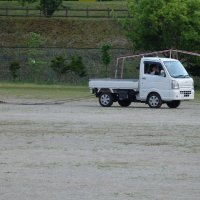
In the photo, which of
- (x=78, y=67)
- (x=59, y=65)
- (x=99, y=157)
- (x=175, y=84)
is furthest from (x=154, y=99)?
(x=59, y=65)

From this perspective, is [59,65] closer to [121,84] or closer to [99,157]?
[121,84]

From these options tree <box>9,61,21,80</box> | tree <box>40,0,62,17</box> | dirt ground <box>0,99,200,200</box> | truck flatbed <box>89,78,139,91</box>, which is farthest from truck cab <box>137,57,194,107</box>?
tree <box>40,0,62,17</box>

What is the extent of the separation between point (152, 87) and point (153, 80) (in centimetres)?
40

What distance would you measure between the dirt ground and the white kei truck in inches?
210

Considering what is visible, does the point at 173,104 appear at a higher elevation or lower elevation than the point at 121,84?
lower

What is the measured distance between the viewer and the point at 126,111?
35062 millimetres

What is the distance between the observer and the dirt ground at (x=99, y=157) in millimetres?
14352

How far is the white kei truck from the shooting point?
3744 centimetres

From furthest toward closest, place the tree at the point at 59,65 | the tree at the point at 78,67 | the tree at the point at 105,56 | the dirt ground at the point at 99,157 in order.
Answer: the tree at the point at 105,56
the tree at the point at 59,65
the tree at the point at 78,67
the dirt ground at the point at 99,157

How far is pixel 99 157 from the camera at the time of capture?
61.5 feet

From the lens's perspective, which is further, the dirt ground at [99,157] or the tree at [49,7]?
the tree at [49,7]

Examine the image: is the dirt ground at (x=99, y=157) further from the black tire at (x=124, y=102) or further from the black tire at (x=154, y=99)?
the black tire at (x=124, y=102)

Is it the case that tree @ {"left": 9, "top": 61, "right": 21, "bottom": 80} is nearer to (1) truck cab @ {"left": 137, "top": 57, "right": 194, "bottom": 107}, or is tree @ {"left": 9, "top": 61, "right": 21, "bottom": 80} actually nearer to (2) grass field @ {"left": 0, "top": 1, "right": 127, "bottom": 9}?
(2) grass field @ {"left": 0, "top": 1, "right": 127, "bottom": 9}

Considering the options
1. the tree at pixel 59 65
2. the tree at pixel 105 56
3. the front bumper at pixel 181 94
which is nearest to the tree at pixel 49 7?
the tree at pixel 105 56
